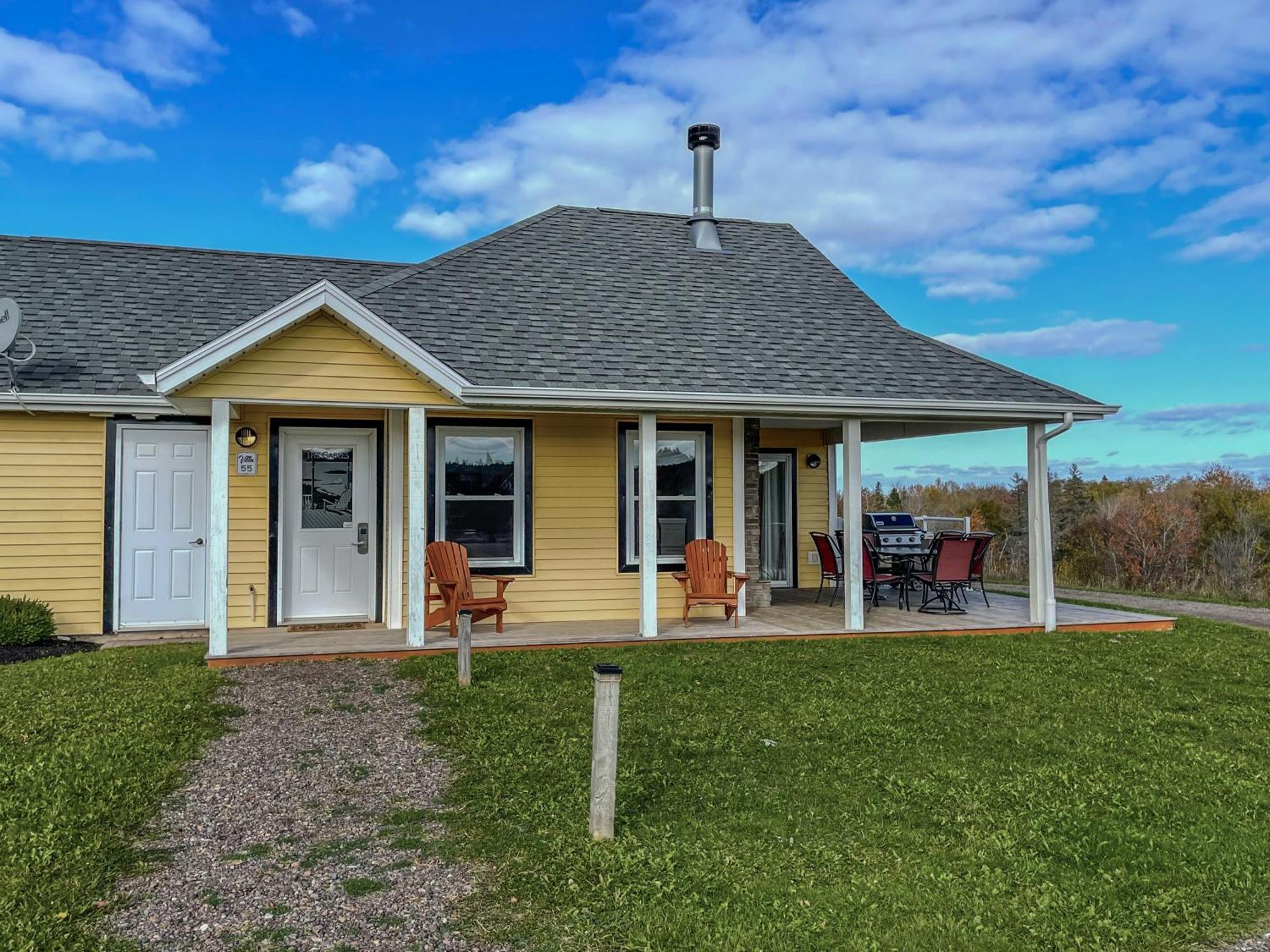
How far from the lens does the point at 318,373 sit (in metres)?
7.62

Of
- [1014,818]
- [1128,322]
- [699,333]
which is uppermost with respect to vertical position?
[1128,322]

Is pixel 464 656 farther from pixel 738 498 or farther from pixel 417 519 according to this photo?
pixel 738 498

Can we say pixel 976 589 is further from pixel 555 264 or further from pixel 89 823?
pixel 89 823

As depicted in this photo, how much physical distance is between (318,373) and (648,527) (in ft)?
11.2

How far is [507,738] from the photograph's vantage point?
524 centimetres

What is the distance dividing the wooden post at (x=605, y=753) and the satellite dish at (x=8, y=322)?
8.07 m

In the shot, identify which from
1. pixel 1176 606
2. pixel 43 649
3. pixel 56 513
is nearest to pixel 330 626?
pixel 43 649

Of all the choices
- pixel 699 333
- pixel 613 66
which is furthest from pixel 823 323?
pixel 613 66

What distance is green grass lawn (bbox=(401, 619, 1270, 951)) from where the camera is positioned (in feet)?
10.1

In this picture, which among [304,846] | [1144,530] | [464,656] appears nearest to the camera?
[304,846]

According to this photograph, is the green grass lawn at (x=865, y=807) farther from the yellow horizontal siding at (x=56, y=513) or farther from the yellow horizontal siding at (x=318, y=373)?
the yellow horizontal siding at (x=56, y=513)

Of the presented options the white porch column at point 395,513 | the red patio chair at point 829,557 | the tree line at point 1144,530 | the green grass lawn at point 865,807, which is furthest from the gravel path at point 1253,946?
the tree line at point 1144,530

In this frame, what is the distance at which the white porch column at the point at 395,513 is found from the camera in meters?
9.09

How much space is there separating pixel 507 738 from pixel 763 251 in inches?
356
